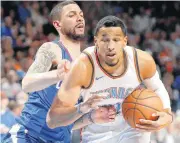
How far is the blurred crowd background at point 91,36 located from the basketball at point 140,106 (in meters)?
3.53

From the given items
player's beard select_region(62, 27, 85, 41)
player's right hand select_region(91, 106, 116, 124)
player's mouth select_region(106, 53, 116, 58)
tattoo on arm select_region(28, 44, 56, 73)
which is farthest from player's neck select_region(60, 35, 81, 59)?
player's right hand select_region(91, 106, 116, 124)

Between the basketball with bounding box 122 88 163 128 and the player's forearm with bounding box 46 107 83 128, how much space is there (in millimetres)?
388

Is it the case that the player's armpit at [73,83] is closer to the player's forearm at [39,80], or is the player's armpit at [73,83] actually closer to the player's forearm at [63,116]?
the player's forearm at [63,116]

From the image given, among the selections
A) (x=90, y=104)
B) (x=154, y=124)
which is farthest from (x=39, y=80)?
(x=154, y=124)

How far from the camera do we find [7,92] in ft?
30.7

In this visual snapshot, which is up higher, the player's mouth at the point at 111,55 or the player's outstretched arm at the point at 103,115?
the player's mouth at the point at 111,55

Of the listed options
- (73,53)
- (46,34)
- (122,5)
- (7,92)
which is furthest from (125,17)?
(73,53)

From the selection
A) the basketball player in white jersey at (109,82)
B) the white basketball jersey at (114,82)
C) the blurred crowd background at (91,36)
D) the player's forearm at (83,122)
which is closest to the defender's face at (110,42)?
the basketball player in white jersey at (109,82)

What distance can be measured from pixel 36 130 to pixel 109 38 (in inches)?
47.3

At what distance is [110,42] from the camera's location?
13.8 feet

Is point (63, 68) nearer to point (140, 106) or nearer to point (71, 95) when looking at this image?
point (71, 95)

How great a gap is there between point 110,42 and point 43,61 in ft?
2.74

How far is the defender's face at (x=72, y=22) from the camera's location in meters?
5.00

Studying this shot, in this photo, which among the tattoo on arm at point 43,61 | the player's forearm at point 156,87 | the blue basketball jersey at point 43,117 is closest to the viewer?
the player's forearm at point 156,87
